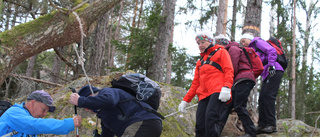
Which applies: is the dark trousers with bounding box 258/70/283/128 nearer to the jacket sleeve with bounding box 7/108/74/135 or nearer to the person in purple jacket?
the person in purple jacket

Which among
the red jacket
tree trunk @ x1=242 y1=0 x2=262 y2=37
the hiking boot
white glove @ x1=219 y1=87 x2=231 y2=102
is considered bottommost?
the hiking boot

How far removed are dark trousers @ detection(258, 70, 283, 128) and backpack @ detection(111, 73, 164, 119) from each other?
113 inches

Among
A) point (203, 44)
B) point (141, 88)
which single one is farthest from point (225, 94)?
point (141, 88)

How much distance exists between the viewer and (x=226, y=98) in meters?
3.48

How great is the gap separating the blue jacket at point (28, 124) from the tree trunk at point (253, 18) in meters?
5.91

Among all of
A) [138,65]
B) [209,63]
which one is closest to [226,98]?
[209,63]

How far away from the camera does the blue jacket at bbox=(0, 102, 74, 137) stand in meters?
2.76

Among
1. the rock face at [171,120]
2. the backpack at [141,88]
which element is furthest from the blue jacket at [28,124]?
the rock face at [171,120]

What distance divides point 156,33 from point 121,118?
7628mm

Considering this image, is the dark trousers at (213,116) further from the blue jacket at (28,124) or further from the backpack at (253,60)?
the blue jacket at (28,124)

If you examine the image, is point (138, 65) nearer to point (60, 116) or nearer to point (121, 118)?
point (60, 116)

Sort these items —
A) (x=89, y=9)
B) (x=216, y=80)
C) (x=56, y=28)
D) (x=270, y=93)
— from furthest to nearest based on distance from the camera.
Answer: (x=89, y=9) < (x=56, y=28) < (x=270, y=93) < (x=216, y=80)

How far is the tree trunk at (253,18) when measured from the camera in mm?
7143

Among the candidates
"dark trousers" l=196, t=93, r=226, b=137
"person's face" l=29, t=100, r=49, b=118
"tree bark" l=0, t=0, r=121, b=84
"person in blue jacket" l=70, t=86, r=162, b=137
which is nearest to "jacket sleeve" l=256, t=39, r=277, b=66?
"dark trousers" l=196, t=93, r=226, b=137
